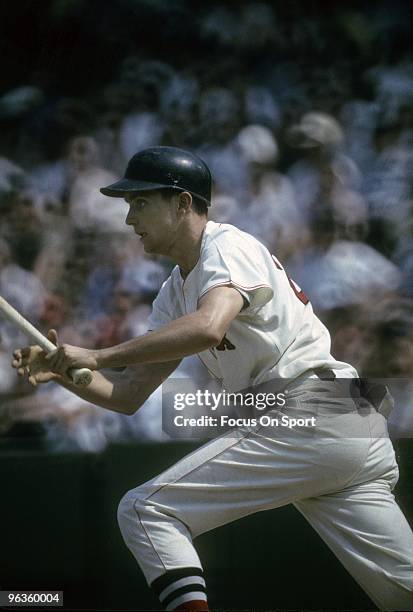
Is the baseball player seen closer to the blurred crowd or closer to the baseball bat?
the baseball bat

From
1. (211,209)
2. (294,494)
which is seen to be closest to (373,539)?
(294,494)

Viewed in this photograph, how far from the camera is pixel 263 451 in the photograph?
2717mm

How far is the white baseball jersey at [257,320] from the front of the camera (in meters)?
2.72

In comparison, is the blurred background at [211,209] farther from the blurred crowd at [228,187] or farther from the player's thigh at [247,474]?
the player's thigh at [247,474]

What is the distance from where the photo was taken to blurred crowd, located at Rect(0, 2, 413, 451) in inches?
169

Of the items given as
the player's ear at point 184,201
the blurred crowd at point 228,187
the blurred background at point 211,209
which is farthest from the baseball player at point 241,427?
the blurred crowd at point 228,187

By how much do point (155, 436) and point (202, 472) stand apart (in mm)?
1445

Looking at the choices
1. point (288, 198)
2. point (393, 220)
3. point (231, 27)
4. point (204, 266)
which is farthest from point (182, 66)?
point (204, 266)

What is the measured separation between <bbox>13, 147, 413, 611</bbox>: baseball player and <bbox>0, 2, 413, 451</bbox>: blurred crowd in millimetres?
1266

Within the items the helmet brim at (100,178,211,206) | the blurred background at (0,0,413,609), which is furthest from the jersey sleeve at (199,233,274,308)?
the blurred background at (0,0,413,609)

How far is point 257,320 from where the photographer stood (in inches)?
111

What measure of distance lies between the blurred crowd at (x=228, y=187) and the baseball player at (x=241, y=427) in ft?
4.15

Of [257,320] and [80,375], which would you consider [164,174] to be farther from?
[80,375]

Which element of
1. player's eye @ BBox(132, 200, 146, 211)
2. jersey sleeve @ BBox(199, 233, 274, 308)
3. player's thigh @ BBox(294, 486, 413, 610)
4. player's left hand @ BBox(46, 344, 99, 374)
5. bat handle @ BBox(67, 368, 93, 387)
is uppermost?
player's eye @ BBox(132, 200, 146, 211)
